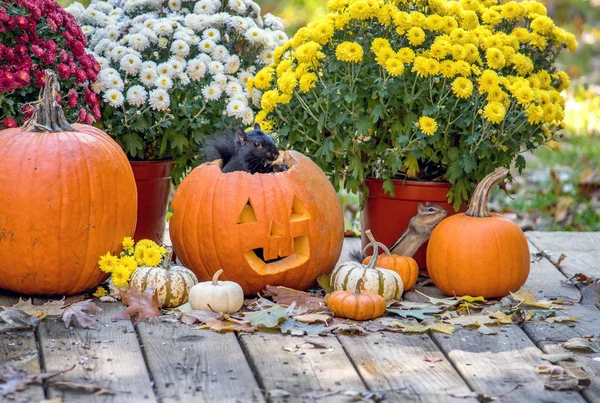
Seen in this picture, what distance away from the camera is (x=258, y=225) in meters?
3.28

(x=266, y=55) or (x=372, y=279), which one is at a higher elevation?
(x=266, y=55)

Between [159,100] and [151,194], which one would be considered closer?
[159,100]

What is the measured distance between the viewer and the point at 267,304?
3.18 metres

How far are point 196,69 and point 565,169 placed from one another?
3.31 meters

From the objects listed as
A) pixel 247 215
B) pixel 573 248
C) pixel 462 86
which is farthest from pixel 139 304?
pixel 573 248

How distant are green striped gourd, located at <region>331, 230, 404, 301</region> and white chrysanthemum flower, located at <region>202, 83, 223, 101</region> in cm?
104

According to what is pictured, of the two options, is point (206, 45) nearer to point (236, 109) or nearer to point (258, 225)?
point (236, 109)

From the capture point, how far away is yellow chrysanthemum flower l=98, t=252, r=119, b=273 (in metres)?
3.20

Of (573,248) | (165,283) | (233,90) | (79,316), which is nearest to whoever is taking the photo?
(79,316)

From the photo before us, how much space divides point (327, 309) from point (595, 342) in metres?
0.90

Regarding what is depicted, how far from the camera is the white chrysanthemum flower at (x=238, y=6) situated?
412cm

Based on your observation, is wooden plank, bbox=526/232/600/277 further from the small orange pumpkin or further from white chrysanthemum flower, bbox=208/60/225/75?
white chrysanthemum flower, bbox=208/60/225/75

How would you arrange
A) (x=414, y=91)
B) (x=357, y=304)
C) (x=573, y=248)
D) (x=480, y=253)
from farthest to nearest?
(x=573, y=248) → (x=414, y=91) → (x=480, y=253) → (x=357, y=304)

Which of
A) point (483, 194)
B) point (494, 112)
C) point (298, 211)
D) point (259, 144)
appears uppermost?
point (494, 112)
